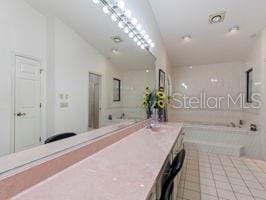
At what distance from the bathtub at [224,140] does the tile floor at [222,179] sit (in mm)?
250

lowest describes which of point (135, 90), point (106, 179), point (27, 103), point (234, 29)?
point (106, 179)

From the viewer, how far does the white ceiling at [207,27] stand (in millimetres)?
2846

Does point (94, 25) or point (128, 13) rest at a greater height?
point (128, 13)

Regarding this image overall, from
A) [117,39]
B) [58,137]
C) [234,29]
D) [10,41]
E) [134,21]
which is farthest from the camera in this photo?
[234,29]

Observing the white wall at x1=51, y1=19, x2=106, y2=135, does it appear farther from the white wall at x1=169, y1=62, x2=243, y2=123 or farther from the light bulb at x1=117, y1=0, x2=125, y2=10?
the white wall at x1=169, y1=62, x2=243, y2=123

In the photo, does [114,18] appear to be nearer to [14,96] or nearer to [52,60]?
[52,60]

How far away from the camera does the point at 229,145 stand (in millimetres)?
3857

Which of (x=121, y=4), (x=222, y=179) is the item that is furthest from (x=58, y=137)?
Answer: (x=222, y=179)

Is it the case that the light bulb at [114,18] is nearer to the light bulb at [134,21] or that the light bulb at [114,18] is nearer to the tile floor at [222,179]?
the light bulb at [134,21]

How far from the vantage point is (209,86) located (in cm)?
525

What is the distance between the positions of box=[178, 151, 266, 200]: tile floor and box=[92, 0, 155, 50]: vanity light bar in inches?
86.4

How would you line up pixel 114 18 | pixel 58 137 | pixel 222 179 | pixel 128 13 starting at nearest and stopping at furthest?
pixel 58 137 < pixel 114 18 < pixel 128 13 < pixel 222 179

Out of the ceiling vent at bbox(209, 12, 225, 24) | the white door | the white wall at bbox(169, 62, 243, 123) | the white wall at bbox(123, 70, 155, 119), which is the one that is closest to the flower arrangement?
the white wall at bbox(123, 70, 155, 119)

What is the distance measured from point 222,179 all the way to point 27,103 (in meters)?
2.81
